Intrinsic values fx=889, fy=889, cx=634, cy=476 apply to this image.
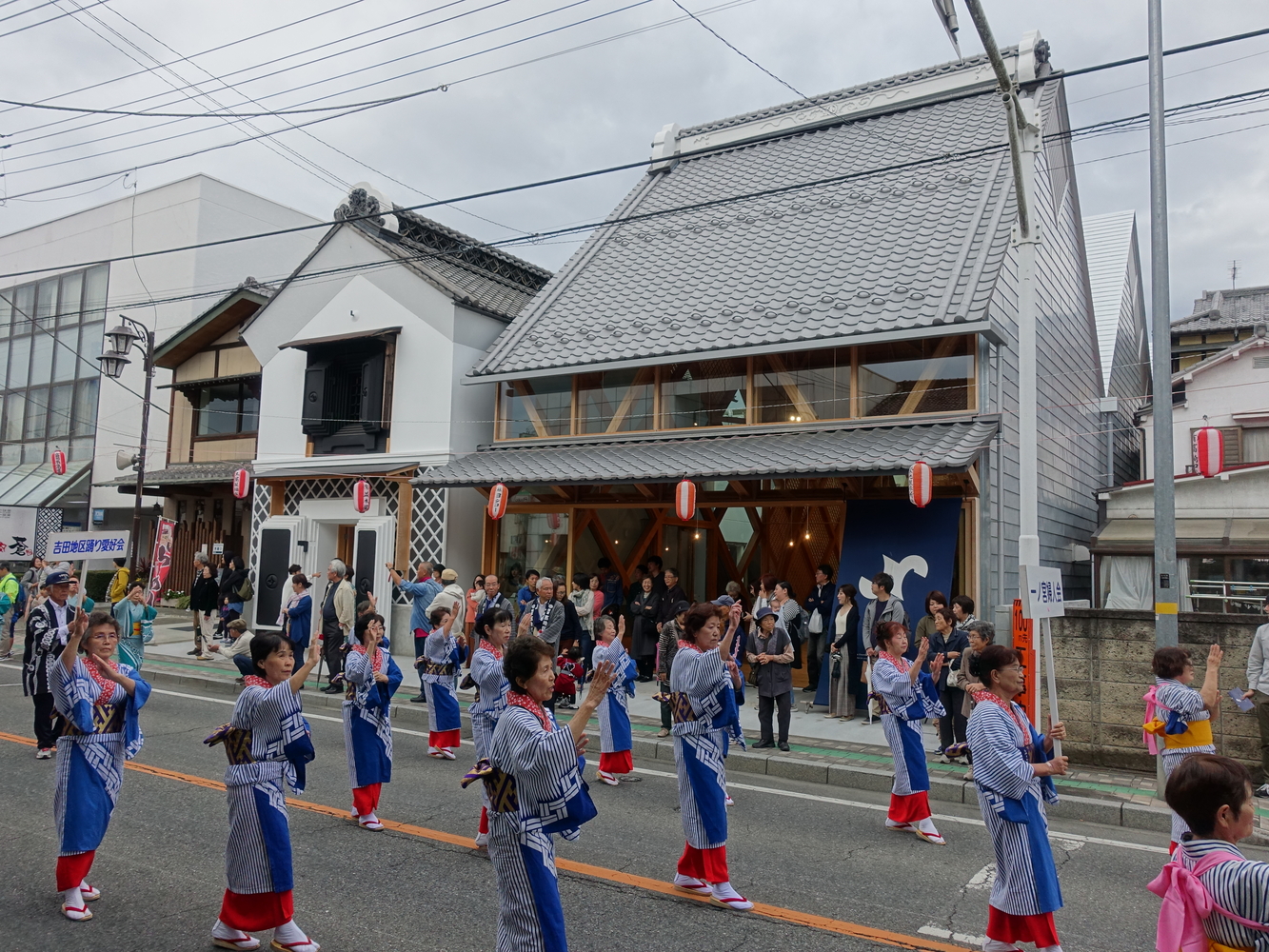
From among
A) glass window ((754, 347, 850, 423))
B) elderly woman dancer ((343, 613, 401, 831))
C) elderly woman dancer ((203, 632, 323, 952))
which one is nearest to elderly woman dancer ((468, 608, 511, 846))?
elderly woman dancer ((343, 613, 401, 831))

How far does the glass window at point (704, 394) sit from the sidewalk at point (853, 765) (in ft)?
15.0

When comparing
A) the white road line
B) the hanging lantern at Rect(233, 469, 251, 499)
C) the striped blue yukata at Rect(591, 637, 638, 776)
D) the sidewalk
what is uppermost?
the hanging lantern at Rect(233, 469, 251, 499)

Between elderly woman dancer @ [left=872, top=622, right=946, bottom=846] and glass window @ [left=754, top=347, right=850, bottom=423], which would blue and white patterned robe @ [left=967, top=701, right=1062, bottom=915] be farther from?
glass window @ [left=754, top=347, right=850, bottom=423]

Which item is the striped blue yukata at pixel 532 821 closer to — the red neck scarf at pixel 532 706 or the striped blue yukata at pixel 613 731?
the red neck scarf at pixel 532 706

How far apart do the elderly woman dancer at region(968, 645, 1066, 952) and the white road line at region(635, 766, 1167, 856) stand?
8.04ft

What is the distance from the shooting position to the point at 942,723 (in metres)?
9.63

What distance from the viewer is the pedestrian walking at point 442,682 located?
9.44 meters

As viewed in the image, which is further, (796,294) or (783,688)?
(796,294)

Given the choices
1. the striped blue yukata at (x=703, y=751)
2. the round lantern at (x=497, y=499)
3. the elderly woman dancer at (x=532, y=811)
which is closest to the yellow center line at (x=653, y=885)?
the striped blue yukata at (x=703, y=751)

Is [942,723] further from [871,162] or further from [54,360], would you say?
[54,360]

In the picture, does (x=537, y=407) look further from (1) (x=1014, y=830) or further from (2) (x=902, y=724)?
(1) (x=1014, y=830)

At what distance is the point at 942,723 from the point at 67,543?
28.6ft

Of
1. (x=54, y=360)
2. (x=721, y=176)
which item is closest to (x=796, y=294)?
(x=721, y=176)

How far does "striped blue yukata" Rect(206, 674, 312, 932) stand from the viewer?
465 centimetres
